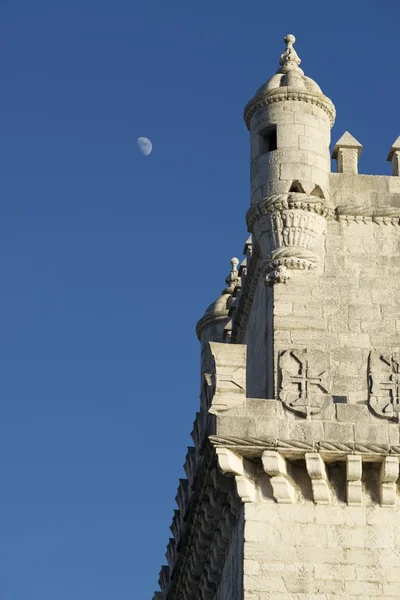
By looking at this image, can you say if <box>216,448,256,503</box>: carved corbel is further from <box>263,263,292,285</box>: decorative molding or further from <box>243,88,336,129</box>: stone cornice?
<box>243,88,336,129</box>: stone cornice

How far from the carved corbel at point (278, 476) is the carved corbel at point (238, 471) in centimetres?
37

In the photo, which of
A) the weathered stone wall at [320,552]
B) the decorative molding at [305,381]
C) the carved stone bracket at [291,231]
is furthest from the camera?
the carved stone bracket at [291,231]

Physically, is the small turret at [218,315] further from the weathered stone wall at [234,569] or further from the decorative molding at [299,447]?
the decorative molding at [299,447]

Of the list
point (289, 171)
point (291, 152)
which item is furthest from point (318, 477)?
point (291, 152)

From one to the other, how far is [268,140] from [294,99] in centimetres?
87

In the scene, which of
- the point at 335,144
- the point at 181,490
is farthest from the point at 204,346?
the point at 335,144

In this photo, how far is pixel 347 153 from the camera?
94.4 ft

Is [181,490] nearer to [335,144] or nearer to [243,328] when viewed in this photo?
[243,328]

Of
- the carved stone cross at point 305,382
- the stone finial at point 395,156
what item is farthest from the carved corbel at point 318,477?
the stone finial at point 395,156

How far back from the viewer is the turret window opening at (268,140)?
92.9 ft

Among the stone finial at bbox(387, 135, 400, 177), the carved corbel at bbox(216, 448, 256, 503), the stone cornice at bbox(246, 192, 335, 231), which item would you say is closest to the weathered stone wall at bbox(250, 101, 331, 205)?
the stone cornice at bbox(246, 192, 335, 231)

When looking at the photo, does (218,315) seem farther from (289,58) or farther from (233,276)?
(289,58)

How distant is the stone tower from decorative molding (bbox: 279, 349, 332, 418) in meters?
0.02

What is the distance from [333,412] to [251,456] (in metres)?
1.43
